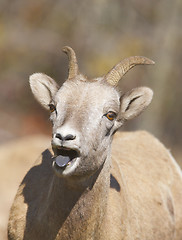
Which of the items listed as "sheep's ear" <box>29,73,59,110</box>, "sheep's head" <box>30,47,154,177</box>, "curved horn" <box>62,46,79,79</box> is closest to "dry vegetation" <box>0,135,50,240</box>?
"sheep's ear" <box>29,73,59,110</box>

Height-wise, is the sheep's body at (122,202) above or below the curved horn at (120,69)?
below

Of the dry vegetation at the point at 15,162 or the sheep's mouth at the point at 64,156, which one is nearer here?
the sheep's mouth at the point at 64,156

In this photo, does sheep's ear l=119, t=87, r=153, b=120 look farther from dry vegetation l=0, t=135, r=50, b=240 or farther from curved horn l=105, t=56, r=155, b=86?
dry vegetation l=0, t=135, r=50, b=240

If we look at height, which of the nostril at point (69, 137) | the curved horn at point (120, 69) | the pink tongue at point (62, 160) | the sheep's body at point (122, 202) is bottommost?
the sheep's body at point (122, 202)

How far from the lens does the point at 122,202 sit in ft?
24.1

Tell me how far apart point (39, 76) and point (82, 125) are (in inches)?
56.2

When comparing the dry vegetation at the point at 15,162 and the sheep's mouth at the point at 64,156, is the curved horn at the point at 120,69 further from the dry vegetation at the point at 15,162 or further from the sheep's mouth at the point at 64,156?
the dry vegetation at the point at 15,162

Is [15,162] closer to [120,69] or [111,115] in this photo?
[120,69]

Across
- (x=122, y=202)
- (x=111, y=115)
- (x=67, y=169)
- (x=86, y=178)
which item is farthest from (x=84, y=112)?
(x=122, y=202)

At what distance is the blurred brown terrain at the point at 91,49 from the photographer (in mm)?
20562

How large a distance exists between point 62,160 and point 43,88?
1.53m

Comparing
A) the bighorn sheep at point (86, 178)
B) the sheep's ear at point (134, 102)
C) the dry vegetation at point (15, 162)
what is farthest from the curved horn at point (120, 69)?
the dry vegetation at point (15, 162)

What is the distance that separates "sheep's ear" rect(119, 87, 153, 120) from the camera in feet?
22.8

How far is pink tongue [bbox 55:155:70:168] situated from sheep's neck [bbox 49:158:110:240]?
0.64 m
